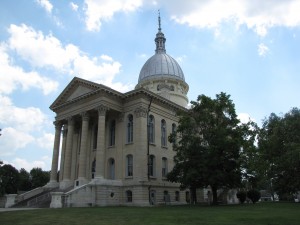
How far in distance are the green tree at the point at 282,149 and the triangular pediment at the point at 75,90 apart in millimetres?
19261

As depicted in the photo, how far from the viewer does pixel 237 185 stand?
106ft

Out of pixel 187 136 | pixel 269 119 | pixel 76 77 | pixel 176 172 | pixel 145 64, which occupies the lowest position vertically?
pixel 176 172

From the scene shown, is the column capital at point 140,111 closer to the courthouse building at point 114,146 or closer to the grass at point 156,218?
the courthouse building at point 114,146

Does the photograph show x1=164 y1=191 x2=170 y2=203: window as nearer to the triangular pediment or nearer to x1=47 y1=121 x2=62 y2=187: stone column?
x1=47 y1=121 x2=62 y2=187: stone column

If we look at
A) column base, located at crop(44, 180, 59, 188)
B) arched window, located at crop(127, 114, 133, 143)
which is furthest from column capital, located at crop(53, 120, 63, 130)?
arched window, located at crop(127, 114, 133, 143)

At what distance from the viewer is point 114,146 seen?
39750mm

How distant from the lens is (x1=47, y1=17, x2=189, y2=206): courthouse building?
116 ft

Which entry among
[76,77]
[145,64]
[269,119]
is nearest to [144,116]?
[76,77]

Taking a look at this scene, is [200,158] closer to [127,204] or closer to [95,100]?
[127,204]

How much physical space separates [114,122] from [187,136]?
11.8 meters

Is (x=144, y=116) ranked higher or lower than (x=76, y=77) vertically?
lower

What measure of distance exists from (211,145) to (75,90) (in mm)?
20315

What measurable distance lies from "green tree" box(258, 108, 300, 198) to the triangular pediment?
19.3 m

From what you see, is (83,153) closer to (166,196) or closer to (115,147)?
(115,147)
